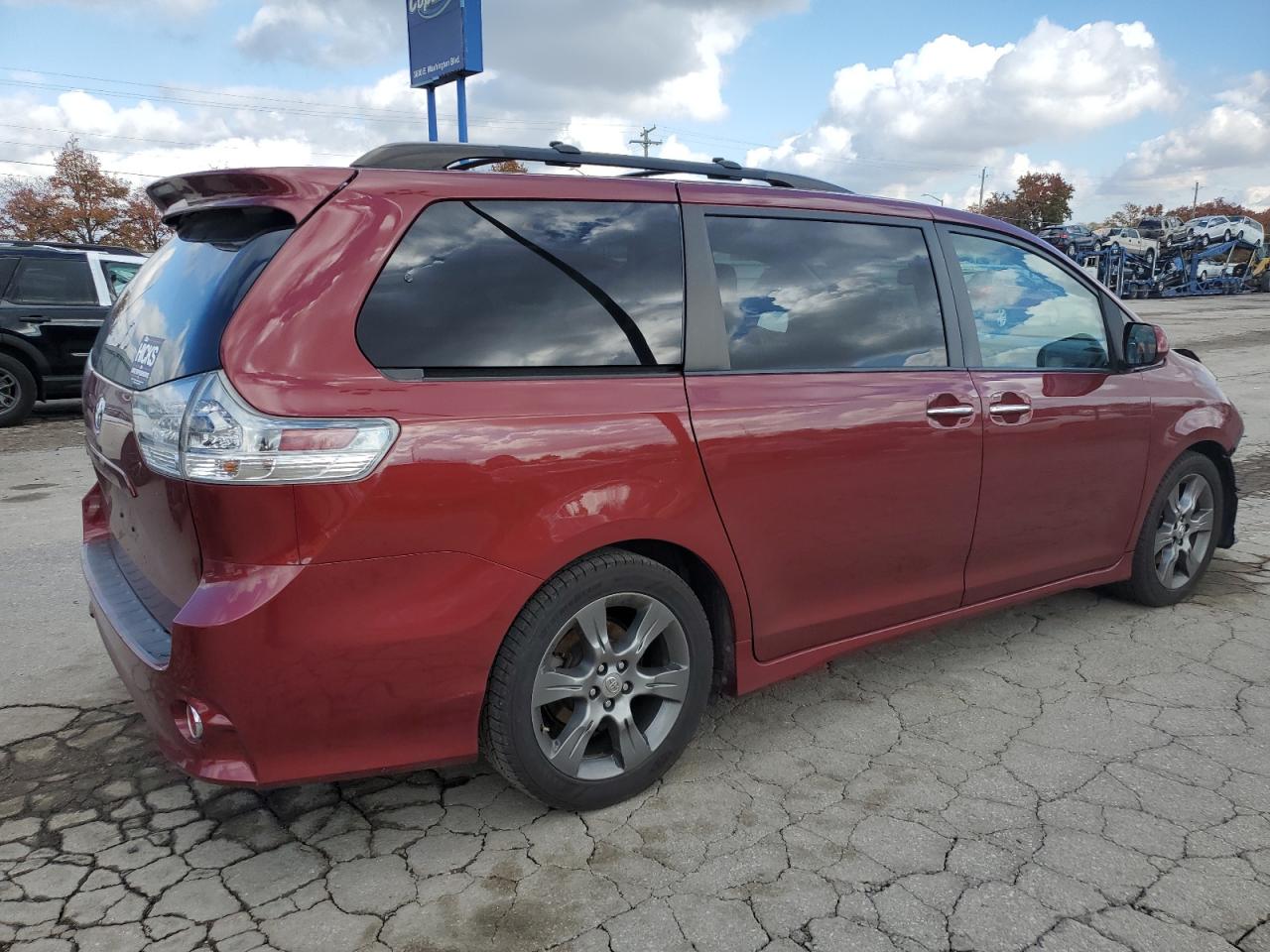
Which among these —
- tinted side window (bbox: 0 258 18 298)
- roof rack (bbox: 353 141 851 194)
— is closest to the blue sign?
tinted side window (bbox: 0 258 18 298)

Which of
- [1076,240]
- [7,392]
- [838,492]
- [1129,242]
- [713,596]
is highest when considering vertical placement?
[1076,240]

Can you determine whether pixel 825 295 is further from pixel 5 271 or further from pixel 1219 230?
pixel 1219 230

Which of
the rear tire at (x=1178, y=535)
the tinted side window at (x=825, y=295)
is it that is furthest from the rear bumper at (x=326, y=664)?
the rear tire at (x=1178, y=535)

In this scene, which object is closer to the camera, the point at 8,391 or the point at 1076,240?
the point at 8,391

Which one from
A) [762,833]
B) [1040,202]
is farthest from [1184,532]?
[1040,202]

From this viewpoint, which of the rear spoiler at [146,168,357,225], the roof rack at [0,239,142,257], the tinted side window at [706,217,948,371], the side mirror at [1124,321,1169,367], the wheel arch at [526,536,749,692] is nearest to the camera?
the rear spoiler at [146,168,357,225]

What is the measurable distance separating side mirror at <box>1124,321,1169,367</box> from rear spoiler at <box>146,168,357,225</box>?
3105mm

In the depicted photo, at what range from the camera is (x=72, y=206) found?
1658 inches

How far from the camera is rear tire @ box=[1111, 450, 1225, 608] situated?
4125 mm

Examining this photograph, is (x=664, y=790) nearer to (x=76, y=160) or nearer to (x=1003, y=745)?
(x=1003, y=745)

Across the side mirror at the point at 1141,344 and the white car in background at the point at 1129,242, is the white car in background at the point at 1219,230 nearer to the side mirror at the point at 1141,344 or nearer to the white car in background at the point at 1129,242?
the white car in background at the point at 1129,242

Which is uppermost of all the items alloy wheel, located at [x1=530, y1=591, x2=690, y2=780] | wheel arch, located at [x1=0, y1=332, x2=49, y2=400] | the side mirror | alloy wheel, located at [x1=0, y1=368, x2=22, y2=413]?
the side mirror

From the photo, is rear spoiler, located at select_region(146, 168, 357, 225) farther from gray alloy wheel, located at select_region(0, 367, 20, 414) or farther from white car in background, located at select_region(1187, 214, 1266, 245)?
white car in background, located at select_region(1187, 214, 1266, 245)

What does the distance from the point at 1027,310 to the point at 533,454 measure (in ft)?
7.40
